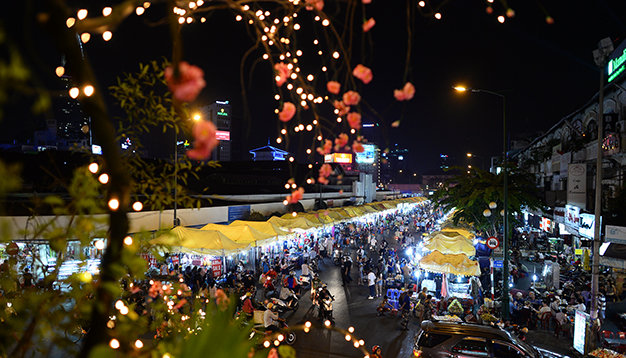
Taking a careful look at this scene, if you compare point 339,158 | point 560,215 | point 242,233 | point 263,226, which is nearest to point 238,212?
point 263,226

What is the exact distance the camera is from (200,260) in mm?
18750

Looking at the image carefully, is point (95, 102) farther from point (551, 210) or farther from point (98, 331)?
point (551, 210)

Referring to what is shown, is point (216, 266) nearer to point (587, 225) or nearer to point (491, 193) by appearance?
point (491, 193)

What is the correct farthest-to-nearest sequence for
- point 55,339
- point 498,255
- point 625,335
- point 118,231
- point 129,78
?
1. point 498,255
2. point 625,335
3. point 129,78
4. point 55,339
5. point 118,231

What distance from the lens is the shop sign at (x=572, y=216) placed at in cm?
1644

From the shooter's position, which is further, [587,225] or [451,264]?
[587,225]

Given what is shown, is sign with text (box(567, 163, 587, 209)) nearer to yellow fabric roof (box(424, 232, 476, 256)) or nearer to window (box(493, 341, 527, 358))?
yellow fabric roof (box(424, 232, 476, 256))

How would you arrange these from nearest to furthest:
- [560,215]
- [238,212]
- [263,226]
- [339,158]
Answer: [263,226]
[560,215]
[238,212]
[339,158]

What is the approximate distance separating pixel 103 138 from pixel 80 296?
5.74 feet

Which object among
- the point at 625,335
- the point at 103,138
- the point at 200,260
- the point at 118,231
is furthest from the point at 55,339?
the point at 200,260

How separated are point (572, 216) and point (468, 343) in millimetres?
11948

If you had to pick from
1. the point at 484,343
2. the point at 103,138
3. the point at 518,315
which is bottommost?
the point at 518,315

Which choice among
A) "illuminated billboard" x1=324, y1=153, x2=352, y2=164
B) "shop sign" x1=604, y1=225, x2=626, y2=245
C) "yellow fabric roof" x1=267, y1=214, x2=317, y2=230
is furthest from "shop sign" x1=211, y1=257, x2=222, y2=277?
"illuminated billboard" x1=324, y1=153, x2=352, y2=164

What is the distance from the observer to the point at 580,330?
10602 mm
